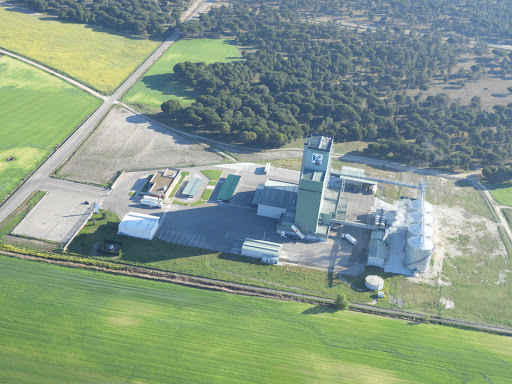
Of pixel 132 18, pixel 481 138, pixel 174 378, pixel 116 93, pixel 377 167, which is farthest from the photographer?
pixel 132 18

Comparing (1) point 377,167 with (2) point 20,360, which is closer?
(2) point 20,360

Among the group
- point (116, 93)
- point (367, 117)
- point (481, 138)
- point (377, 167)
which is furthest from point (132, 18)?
point (481, 138)

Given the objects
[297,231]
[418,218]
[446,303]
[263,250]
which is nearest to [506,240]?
[418,218]

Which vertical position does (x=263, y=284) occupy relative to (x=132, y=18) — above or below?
below

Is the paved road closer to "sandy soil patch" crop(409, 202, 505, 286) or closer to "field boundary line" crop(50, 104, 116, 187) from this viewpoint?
"field boundary line" crop(50, 104, 116, 187)

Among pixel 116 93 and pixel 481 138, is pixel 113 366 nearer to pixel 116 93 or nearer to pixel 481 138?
pixel 116 93

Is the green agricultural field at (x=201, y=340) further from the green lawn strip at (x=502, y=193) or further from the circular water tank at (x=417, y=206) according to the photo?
the green lawn strip at (x=502, y=193)

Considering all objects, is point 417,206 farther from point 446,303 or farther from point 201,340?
point 201,340
